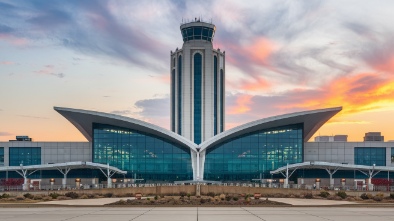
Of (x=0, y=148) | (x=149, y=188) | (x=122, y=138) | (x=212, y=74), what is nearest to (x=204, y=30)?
(x=212, y=74)

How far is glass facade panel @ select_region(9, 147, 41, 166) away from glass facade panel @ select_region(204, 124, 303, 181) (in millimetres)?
27378

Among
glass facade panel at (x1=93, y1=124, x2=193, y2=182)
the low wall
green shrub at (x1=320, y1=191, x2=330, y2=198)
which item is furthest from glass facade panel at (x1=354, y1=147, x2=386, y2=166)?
green shrub at (x1=320, y1=191, x2=330, y2=198)

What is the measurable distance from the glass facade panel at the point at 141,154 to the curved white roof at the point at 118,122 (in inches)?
44.0

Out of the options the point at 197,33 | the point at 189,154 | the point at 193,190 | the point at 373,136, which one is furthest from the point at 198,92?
the point at 193,190

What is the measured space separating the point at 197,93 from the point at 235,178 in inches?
1511

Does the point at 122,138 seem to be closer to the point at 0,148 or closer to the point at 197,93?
the point at 0,148

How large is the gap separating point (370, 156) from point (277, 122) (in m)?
16.6

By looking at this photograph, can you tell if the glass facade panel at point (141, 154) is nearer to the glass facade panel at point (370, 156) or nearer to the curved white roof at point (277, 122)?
the curved white roof at point (277, 122)

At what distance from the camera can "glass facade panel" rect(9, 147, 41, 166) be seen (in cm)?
7931

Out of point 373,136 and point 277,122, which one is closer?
point 277,122

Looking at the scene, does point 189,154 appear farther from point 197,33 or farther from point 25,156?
point 197,33

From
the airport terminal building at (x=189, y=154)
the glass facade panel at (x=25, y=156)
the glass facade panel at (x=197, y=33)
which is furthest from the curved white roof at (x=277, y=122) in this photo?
the glass facade panel at (x=197, y=33)

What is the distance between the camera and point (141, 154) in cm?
7819

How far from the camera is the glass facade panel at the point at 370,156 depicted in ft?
258
